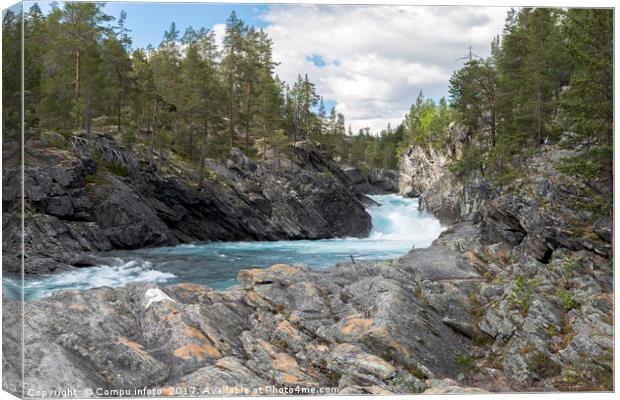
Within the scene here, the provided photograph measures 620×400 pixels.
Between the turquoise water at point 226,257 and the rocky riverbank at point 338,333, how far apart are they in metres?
1.16

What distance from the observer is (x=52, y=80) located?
9977mm

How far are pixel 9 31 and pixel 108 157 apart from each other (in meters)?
9.87

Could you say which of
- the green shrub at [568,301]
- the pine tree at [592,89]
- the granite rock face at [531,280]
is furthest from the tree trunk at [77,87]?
the green shrub at [568,301]

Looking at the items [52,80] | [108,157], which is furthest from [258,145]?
[52,80]

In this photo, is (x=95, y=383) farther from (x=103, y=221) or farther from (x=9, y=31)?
(x=103, y=221)

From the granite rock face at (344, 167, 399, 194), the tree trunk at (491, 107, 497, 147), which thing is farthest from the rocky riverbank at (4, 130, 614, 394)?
the granite rock face at (344, 167, 399, 194)

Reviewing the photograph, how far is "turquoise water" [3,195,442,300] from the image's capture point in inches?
432

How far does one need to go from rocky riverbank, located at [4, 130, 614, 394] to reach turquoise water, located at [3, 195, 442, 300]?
1.16m

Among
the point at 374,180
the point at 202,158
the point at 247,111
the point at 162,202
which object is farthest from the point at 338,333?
the point at 374,180

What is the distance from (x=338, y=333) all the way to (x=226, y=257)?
6561 millimetres

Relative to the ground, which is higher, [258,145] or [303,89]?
[303,89]

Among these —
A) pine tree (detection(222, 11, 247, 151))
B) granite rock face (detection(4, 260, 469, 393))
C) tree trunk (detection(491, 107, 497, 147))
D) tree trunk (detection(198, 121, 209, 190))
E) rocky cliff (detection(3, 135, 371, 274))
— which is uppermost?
pine tree (detection(222, 11, 247, 151))

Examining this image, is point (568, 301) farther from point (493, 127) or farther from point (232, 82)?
point (232, 82)

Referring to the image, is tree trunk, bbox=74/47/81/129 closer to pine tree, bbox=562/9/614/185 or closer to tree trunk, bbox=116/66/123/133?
tree trunk, bbox=116/66/123/133
